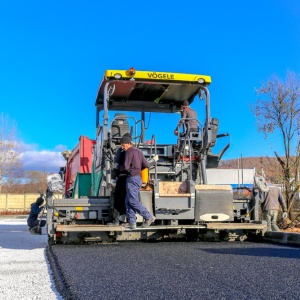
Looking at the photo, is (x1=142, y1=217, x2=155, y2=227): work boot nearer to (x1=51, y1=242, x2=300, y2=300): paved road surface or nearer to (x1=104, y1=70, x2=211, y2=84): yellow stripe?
(x1=51, y1=242, x2=300, y2=300): paved road surface

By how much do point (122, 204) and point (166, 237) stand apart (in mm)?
1845

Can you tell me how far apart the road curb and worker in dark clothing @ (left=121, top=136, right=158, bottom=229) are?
8.05 ft

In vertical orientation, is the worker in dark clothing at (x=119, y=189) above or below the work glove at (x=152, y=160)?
below

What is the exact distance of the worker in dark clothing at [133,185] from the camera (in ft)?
22.2

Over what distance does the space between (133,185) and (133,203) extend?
0.28m

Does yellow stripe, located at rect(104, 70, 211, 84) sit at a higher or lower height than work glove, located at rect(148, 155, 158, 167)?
higher

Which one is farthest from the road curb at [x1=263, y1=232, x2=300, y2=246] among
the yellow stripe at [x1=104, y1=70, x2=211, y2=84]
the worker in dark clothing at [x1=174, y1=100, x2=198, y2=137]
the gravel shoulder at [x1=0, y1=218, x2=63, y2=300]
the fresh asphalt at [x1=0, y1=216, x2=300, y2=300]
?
the gravel shoulder at [x1=0, y1=218, x2=63, y2=300]

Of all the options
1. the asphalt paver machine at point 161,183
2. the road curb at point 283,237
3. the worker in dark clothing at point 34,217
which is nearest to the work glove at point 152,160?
the asphalt paver machine at point 161,183

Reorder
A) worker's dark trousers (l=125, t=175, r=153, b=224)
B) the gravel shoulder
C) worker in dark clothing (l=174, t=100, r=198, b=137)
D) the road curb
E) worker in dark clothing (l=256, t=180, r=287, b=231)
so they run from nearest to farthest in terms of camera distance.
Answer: the gravel shoulder, worker's dark trousers (l=125, t=175, r=153, b=224), the road curb, worker in dark clothing (l=174, t=100, r=198, b=137), worker in dark clothing (l=256, t=180, r=287, b=231)

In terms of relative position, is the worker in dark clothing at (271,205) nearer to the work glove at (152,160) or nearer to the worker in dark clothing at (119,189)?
the work glove at (152,160)

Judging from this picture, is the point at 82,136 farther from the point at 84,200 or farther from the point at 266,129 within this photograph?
the point at 266,129

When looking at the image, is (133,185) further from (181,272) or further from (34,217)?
(34,217)

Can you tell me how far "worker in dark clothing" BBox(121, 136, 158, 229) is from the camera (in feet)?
22.2

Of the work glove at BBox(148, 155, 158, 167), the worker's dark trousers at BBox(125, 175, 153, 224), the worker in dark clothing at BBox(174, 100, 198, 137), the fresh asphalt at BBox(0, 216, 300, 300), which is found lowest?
the fresh asphalt at BBox(0, 216, 300, 300)
